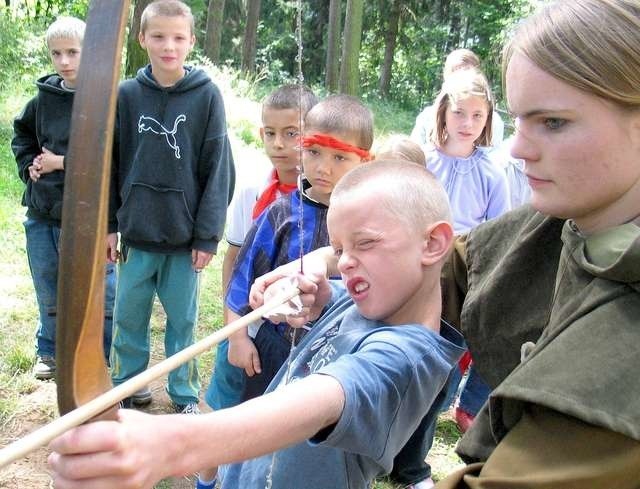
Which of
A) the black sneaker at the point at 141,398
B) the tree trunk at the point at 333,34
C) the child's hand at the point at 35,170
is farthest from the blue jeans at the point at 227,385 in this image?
the tree trunk at the point at 333,34

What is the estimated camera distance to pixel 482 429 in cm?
123

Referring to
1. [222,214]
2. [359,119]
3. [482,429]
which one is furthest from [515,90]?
[222,214]

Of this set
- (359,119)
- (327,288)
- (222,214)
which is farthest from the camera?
(222,214)

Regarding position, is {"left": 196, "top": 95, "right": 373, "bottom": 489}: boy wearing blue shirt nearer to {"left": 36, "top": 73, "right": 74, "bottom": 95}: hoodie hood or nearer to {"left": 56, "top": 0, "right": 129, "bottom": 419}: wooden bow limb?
{"left": 36, "top": 73, "right": 74, "bottom": 95}: hoodie hood

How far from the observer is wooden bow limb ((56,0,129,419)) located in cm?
94

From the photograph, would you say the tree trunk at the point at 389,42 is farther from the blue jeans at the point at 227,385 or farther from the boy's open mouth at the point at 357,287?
the boy's open mouth at the point at 357,287

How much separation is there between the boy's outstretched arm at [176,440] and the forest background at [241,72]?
92 cm

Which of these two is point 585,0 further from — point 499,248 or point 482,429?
point 482,429

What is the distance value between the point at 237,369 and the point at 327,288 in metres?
1.26

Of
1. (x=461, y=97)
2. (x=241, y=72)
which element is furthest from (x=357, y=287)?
(x=241, y=72)

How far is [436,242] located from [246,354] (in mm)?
1338

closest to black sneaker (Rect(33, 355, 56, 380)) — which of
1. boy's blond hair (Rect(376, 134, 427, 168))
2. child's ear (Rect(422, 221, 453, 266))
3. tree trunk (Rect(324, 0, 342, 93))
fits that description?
boy's blond hair (Rect(376, 134, 427, 168))

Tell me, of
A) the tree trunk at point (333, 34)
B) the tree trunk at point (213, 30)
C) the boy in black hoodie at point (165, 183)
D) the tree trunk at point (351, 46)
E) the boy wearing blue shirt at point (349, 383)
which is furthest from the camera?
the tree trunk at point (333, 34)

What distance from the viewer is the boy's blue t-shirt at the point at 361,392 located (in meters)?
1.21
